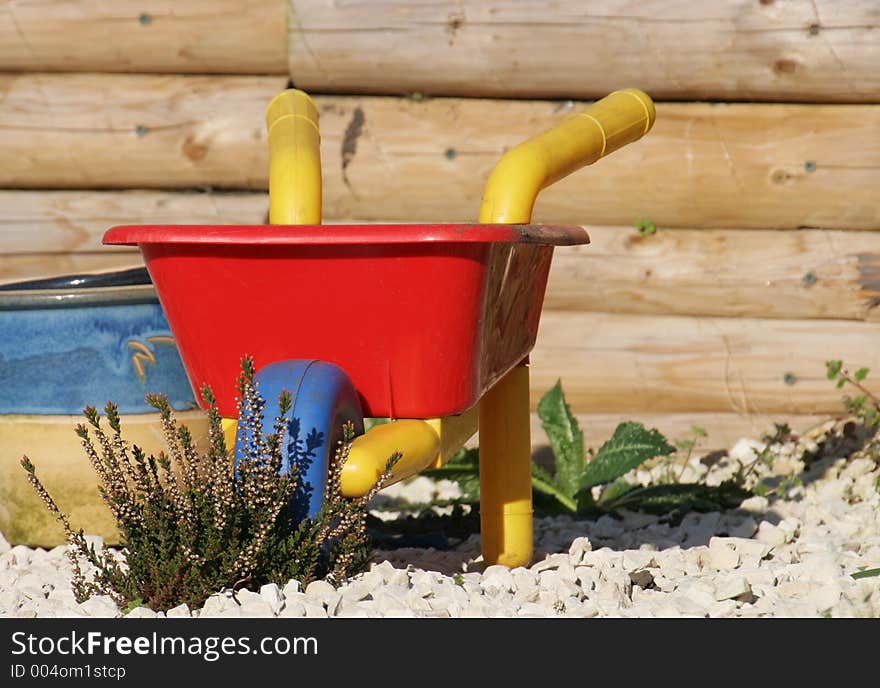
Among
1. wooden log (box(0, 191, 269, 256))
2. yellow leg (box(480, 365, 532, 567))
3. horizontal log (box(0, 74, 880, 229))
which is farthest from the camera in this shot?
wooden log (box(0, 191, 269, 256))

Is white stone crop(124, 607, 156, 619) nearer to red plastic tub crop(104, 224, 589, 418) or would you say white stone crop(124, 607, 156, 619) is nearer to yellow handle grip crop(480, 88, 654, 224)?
red plastic tub crop(104, 224, 589, 418)

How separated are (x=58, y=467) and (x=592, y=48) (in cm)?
199

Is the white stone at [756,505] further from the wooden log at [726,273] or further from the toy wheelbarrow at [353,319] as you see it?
the toy wheelbarrow at [353,319]

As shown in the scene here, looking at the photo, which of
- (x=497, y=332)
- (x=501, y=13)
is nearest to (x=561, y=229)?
(x=497, y=332)

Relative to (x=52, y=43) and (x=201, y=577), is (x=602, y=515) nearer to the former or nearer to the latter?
(x=201, y=577)

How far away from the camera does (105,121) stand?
→ 3.80 meters

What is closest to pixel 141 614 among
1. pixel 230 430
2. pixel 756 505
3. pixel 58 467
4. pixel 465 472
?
pixel 230 430

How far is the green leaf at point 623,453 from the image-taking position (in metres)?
3.18

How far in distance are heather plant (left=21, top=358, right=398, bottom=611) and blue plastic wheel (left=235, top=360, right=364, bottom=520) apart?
0.04 ft

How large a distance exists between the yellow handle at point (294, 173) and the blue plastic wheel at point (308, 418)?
1.57 ft

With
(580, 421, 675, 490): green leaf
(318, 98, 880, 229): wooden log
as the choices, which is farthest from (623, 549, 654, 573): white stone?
(318, 98, 880, 229): wooden log

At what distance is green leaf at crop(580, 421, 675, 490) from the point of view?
3.18m

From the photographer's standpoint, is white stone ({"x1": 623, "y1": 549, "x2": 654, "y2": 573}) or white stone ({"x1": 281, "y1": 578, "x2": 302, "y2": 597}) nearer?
white stone ({"x1": 281, "y1": 578, "x2": 302, "y2": 597})

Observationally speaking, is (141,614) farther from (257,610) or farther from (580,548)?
(580,548)
